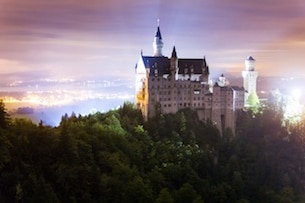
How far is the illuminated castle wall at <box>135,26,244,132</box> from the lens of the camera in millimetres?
24609

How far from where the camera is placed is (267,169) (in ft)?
79.0

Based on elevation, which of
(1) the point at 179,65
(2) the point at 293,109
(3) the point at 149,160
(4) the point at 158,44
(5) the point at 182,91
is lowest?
(3) the point at 149,160

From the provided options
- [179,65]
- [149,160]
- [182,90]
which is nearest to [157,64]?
[179,65]

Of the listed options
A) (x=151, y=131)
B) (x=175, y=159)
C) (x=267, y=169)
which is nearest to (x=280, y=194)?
(x=267, y=169)

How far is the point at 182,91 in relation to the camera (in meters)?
25.0

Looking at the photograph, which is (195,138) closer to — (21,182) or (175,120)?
(175,120)

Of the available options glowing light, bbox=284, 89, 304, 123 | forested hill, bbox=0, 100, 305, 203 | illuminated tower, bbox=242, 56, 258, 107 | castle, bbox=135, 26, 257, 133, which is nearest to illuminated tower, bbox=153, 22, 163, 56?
castle, bbox=135, 26, 257, 133

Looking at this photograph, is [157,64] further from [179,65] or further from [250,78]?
[250,78]

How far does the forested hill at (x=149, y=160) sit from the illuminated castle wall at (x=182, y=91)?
42 centimetres

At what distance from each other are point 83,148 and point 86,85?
9.64m

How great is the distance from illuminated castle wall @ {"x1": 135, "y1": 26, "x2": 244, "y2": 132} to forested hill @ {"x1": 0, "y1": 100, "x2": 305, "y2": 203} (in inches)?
16.7

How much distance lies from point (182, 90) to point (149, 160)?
382 centimetres

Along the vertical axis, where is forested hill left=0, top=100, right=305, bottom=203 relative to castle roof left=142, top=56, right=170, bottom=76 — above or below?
below

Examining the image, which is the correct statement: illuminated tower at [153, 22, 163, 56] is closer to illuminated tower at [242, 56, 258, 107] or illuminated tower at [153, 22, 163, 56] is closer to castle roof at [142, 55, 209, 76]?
castle roof at [142, 55, 209, 76]
